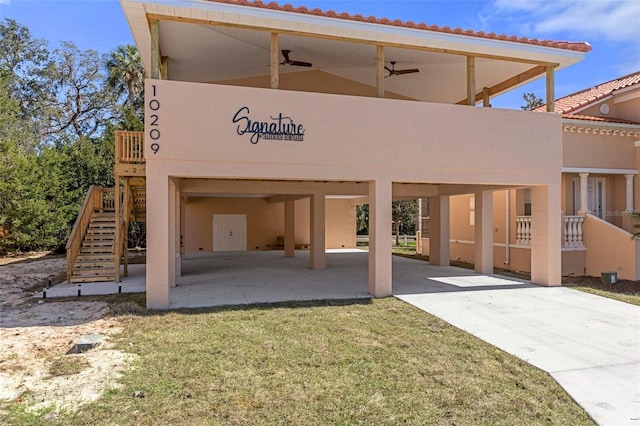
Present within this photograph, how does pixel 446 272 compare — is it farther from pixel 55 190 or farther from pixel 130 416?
pixel 55 190

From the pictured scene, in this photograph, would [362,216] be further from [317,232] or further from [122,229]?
[122,229]

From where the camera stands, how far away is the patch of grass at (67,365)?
17.1 ft

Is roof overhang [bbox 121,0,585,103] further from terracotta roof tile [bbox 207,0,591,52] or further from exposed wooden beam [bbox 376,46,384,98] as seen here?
exposed wooden beam [bbox 376,46,384,98]

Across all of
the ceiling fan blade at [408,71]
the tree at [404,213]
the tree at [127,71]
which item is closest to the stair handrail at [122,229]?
the ceiling fan blade at [408,71]

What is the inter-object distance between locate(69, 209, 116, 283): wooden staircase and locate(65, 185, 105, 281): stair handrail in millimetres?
171

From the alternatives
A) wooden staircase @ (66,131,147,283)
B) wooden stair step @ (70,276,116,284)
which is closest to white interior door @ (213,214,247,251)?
wooden staircase @ (66,131,147,283)

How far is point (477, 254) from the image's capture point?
14203 mm

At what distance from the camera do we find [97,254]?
42.9ft

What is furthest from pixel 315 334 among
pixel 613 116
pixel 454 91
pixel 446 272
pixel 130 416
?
pixel 613 116

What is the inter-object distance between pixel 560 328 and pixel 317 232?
9.62 m

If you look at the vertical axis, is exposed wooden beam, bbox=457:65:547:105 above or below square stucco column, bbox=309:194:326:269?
above

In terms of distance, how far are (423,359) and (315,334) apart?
1827mm

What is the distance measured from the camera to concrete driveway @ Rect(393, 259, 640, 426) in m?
4.72

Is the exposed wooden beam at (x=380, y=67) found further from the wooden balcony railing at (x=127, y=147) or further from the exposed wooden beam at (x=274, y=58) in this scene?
the wooden balcony railing at (x=127, y=147)
